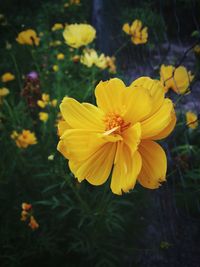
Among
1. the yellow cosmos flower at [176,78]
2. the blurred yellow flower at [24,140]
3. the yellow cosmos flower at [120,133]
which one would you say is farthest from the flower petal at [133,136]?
the blurred yellow flower at [24,140]

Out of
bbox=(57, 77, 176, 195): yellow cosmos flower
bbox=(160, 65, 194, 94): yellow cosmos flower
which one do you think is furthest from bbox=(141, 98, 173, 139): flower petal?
bbox=(160, 65, 194, 94): yellow cosmos flower

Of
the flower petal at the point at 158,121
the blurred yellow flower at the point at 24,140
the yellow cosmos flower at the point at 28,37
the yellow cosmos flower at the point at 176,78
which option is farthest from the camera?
the yellow cosmos flower at the point at 28,37

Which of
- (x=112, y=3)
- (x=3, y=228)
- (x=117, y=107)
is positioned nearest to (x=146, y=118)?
(x=117, y=107)

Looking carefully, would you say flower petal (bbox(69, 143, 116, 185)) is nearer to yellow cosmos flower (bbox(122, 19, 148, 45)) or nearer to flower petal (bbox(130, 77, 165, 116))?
flower petal (bbox(130, 77, 165, 116))

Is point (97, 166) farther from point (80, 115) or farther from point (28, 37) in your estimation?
point (28, 37)

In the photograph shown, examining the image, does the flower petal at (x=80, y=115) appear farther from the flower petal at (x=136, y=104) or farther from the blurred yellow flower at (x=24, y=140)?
the blurred yellow flower at (x=24, y=140)

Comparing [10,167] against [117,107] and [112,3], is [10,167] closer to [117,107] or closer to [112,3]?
[117,107]

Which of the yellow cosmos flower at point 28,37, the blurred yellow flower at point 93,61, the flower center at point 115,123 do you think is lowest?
the flower center at point 115,123
